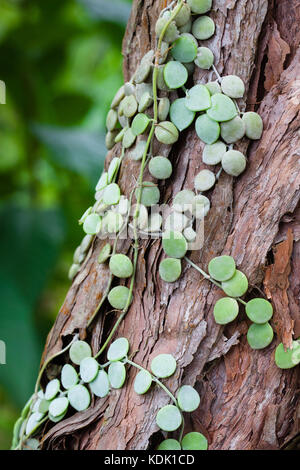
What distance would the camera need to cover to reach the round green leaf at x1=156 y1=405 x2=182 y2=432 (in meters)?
0.40

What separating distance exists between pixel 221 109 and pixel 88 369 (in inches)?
10.5

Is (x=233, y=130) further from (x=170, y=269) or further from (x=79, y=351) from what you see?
(x=79, y=351)

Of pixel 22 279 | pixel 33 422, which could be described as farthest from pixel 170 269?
pixel 22 279

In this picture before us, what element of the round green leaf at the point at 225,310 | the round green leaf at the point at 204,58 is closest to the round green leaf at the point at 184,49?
the round green leaf at the point at 204,58

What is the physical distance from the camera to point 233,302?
0.40m

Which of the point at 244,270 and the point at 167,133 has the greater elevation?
the point at 167,133

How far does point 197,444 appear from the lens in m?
0.41

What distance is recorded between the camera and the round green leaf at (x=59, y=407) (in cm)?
45

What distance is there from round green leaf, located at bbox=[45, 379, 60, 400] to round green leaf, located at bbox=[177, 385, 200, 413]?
0.13 m

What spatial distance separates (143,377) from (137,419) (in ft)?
0.13

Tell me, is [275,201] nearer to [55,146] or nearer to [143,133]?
[143,133]

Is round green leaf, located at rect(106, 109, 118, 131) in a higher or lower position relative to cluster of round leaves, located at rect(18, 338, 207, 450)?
higher

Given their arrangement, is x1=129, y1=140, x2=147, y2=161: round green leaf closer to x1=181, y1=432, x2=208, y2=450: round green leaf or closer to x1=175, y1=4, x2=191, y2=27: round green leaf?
x1=175, y1=4, x2=191, y2=27: round green leaf

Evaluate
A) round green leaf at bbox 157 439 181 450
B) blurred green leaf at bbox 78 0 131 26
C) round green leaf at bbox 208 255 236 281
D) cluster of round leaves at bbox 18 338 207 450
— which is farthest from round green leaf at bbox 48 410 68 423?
blurred green leaf at bbox 78 0 131 26
